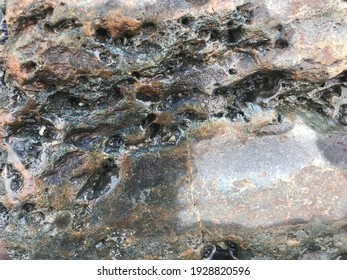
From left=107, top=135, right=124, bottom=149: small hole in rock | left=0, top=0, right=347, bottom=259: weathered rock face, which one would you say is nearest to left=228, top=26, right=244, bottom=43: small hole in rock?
left=0, top=0, right=347, bottom=259: weathered rock face

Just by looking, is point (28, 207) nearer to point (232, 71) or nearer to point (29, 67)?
point (29, 67)

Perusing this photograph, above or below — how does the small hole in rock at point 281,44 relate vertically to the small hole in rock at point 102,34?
below

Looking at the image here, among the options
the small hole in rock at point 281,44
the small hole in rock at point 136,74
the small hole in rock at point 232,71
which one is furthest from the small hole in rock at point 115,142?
the small hole in rock at point 281,44

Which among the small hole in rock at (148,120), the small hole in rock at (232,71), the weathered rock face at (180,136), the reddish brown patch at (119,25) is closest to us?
the reddish brown patch at (119,25)

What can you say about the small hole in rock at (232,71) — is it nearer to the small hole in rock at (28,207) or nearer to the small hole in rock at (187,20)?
the small hole in rock at (187,20)

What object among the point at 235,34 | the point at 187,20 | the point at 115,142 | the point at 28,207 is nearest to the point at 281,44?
the point at 235,34

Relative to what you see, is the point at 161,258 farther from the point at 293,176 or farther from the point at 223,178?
the point at 293,176

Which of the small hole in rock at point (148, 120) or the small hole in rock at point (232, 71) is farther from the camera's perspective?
the small hole in rock at point (148, 120)

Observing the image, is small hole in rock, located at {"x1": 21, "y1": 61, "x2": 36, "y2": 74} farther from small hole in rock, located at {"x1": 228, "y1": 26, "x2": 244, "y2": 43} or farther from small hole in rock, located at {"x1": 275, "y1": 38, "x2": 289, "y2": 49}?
small hole in rock, located at {"x1": 275, "y1": 38, "x2": 289, "y2": 49}

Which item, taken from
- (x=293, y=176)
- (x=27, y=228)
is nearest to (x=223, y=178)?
(x=293, y=176)
